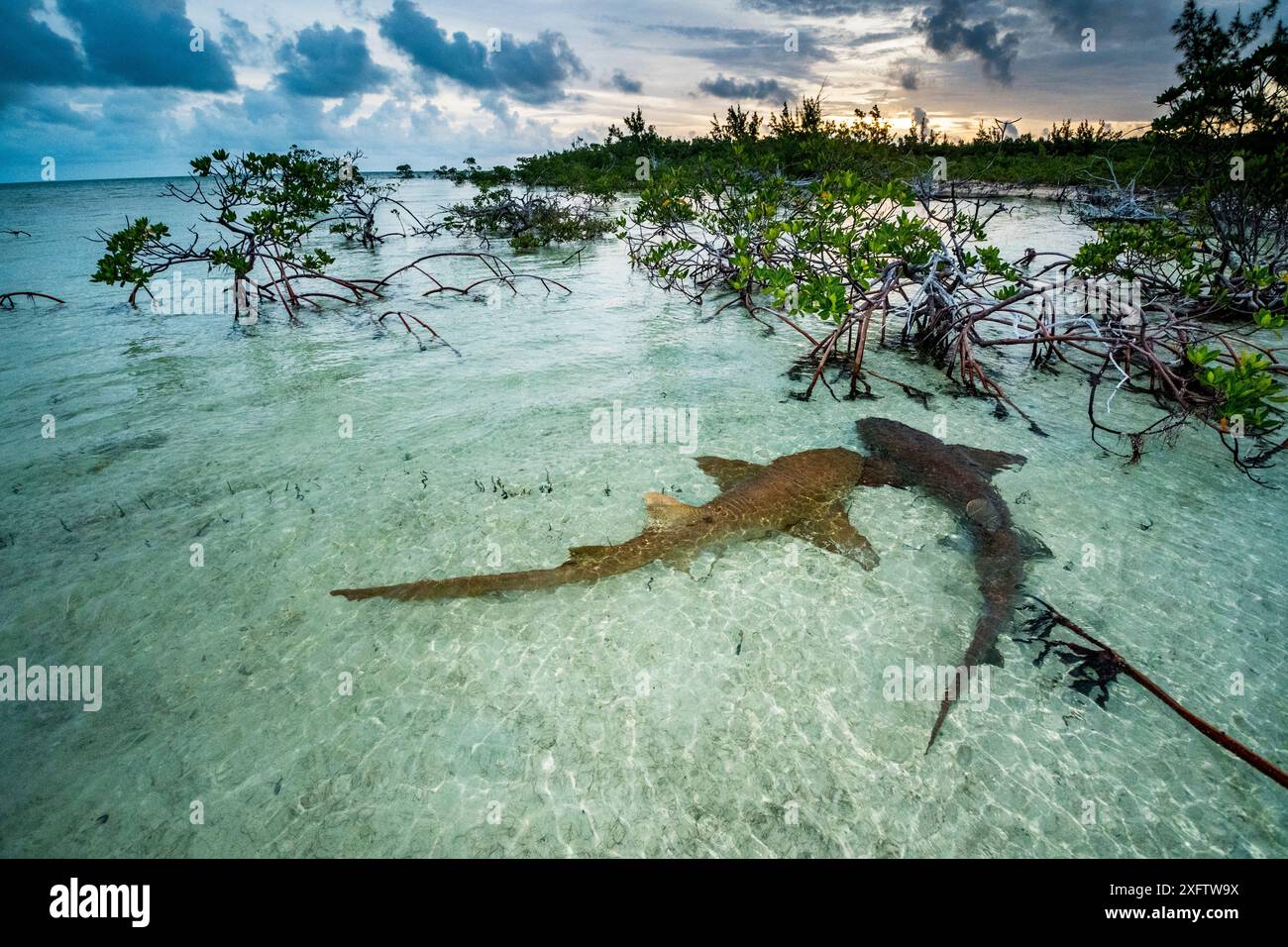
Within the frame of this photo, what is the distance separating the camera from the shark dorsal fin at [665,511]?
4363 mm

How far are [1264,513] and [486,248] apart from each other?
2042 cm

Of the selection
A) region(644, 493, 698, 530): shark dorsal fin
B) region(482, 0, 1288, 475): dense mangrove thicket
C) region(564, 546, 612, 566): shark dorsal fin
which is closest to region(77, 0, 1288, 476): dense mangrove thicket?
region(482, 0, 1288, 475): dense mangrove thicket

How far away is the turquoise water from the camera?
100 inches

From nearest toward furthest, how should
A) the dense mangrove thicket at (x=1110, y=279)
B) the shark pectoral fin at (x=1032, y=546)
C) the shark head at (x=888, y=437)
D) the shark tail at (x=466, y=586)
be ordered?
the shark tail at (x=466, y=586) < the shark pectoral fin at (x=1032, y=546) < the shark head at (x=888, y=437) < the dense mangrove thicket at (x=1110, y=279)

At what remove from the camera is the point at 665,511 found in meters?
4.49

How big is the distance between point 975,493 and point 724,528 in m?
2.19

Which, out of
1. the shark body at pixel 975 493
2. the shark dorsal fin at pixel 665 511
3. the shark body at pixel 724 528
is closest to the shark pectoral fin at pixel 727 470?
the shark body at pixel 724 528

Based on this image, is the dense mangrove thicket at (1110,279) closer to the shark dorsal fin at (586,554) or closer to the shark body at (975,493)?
the shark body at (975,493)

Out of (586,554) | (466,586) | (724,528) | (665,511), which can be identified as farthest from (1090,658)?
(466,586)

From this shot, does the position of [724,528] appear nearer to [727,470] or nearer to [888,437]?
[727,470]

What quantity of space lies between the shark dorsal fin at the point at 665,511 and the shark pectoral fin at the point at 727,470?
0.71 meters

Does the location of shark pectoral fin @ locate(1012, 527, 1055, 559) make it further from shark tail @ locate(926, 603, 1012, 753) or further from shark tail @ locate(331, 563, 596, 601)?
shark tail @ locate(331, 563, 596, 601)
